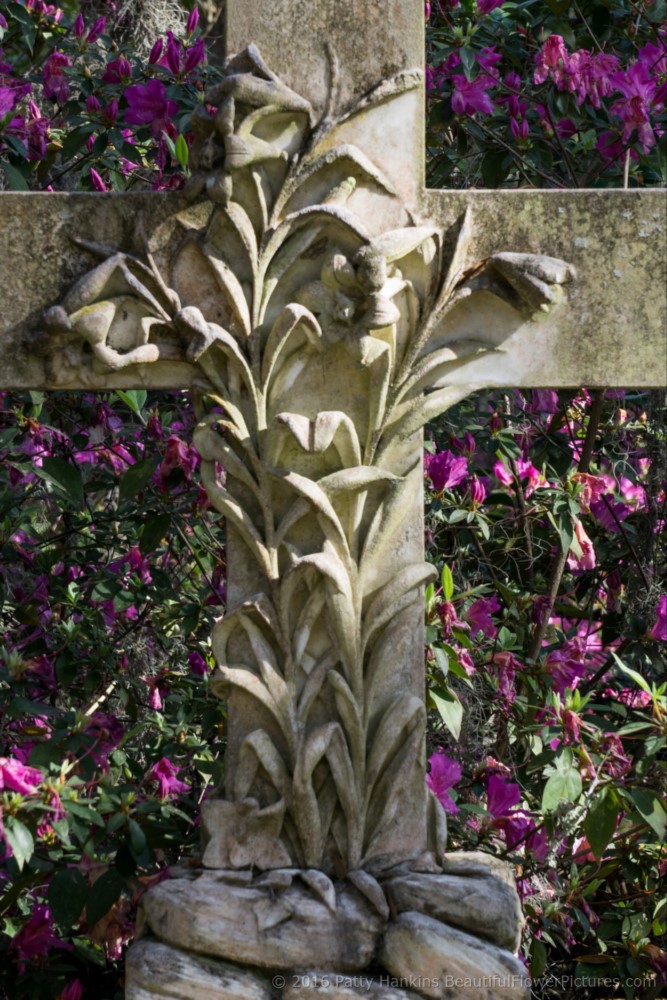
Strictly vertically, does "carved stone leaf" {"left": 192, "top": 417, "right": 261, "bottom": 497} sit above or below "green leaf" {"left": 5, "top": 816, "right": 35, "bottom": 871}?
above

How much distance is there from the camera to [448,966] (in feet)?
8.00

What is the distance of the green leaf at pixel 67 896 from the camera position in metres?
2.79

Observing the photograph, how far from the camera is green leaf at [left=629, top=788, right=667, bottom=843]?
110 inches

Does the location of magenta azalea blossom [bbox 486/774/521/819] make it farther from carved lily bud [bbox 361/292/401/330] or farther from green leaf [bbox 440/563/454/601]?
carved lily bud [bbox 361/292/401/330]

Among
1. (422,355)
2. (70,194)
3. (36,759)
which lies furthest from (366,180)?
(36,759)

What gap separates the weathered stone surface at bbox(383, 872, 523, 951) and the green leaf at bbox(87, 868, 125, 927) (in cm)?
62

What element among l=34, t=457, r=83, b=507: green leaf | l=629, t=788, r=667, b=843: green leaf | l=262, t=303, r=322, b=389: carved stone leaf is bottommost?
l=629, t=788, r=667, b=843: green leaf

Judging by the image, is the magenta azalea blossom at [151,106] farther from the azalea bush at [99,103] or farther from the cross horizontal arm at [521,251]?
the cross horizontal arm at [521,251]

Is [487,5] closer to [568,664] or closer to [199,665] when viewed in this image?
[568,664]

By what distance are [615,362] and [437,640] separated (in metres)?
0.86

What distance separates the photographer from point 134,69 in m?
4.03

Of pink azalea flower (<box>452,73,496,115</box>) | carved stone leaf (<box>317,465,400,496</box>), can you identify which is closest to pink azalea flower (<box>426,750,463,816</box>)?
carved stone leaf (<box>317,465,400,496</box>)

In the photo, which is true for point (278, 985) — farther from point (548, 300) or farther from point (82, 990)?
point (548, 300)

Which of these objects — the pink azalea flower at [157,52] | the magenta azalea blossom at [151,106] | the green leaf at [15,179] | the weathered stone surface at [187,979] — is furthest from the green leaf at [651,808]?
the pink azalea flower at [157,52]
